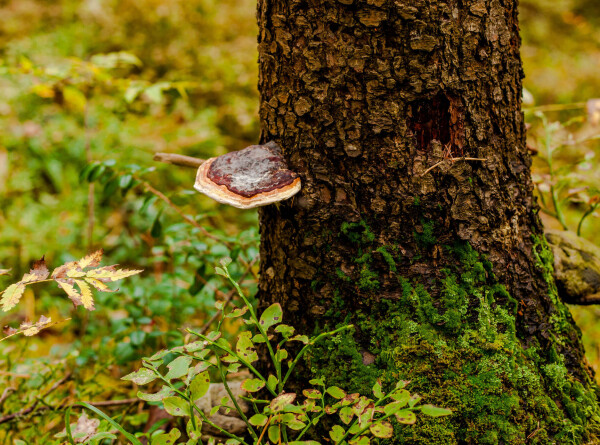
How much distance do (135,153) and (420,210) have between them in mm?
3351

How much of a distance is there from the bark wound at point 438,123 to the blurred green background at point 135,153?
641 mm

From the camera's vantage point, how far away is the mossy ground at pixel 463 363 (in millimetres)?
1224

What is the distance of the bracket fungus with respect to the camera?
3.90 ft

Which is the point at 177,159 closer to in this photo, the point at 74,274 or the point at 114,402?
the point at 74,274

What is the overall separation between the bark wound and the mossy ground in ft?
1.05

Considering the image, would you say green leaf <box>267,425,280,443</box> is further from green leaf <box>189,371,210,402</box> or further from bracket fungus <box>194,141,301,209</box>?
bracket fungus <box>194,141,301,209</box>

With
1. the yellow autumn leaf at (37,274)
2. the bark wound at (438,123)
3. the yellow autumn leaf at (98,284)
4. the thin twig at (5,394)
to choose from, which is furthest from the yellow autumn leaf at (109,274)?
the thin twig at (5,394)

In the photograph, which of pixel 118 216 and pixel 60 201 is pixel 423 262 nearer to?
pixel 118 216

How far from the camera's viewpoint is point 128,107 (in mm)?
4879

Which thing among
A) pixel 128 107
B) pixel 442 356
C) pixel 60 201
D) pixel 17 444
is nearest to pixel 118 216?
pixel 60 201

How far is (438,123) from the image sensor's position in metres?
1.26

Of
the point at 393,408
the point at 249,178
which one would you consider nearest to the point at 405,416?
the point at 393,408

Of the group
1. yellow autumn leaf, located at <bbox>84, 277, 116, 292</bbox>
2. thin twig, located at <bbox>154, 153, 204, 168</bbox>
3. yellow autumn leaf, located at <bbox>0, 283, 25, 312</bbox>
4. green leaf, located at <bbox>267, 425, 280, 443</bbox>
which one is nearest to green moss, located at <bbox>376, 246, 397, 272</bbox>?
green leaf, located at <bbox>267, 425, 280, 443</bbox>

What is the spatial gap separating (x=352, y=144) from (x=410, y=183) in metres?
0.21
